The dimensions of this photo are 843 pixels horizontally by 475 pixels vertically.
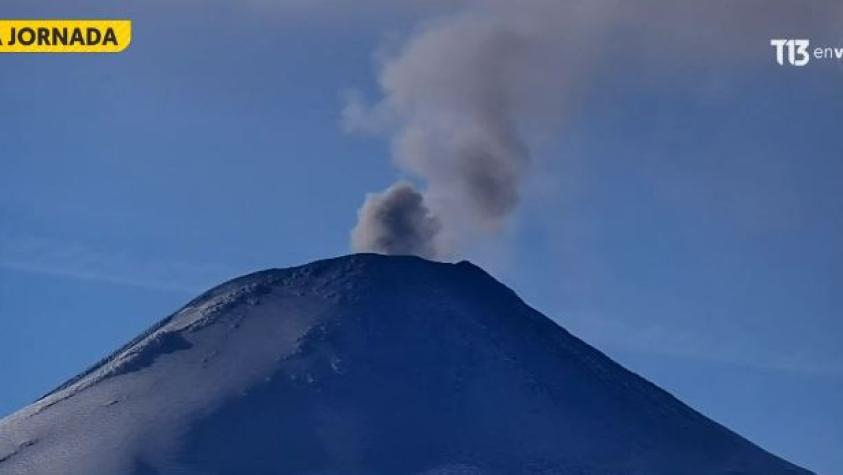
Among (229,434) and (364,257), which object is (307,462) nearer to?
(229,434)

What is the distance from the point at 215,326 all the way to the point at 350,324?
15.1 metres

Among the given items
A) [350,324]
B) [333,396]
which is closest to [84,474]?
[333,396]

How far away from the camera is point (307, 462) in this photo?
160 m

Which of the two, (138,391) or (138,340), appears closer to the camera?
(138,391)

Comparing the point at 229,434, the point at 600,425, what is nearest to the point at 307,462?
the point at 229,434

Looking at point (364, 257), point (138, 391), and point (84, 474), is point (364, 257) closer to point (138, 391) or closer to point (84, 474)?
point (138, 391)

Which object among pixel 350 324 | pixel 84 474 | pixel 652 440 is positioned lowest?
pixel 84 474

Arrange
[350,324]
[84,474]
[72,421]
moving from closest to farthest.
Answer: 1. [84,474]
2. [72,421]
3. [350,324]

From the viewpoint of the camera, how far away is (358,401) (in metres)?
174

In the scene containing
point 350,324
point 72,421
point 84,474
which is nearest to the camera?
point 84,474

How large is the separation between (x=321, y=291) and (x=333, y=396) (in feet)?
76.9

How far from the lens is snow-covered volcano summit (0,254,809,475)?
16188 centimetres

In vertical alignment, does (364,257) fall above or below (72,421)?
above

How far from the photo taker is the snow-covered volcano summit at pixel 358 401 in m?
162
